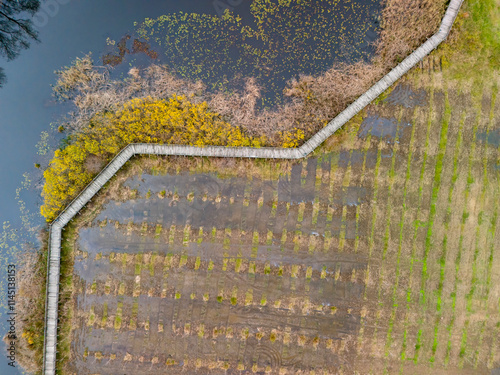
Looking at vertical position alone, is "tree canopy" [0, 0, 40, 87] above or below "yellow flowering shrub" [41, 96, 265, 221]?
above

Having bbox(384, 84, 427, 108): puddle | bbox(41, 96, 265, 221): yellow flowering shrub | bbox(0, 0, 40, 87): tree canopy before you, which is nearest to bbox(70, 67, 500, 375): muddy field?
bbox(384, 84, 427, 108): puddle

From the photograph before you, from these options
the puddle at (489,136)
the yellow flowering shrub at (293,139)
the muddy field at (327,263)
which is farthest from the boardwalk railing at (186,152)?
the puddle at (489,136)

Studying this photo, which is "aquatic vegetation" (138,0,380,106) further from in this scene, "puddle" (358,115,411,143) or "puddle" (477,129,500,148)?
"puddle" (477,129,500,148)

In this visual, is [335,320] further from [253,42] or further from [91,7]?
[91,7]

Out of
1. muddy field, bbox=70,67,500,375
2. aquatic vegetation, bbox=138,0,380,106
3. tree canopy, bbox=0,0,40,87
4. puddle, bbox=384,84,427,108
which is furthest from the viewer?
tree canopy, bbox=0,0,40,87

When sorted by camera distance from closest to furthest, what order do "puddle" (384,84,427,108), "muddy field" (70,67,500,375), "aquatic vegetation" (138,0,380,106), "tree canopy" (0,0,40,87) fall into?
"muddy field" (70,67,500,375), "puddle" (384,84,427,108), "aquatic vegetation" (138,0,380,106), "tree canopy" (0,0,40,87)

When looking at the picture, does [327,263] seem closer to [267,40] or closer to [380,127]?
[380,127]

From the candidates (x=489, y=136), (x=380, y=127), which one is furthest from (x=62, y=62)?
(x=489, y=136)

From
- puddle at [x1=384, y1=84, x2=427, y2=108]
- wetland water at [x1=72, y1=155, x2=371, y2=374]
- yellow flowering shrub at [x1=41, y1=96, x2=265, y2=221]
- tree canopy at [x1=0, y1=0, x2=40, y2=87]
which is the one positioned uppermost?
tree canopy at [x1=0, y1=0, x2=40, y2=87]
